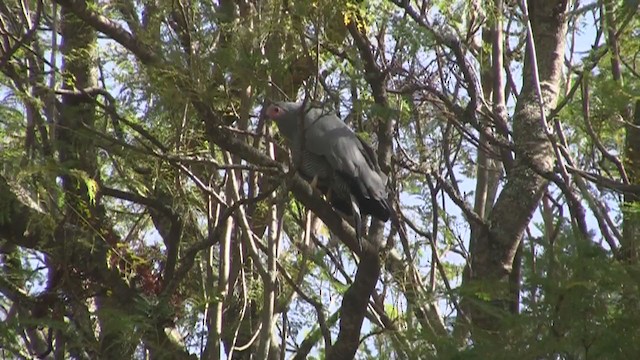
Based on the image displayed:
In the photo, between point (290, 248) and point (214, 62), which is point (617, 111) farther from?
point (290, 248)

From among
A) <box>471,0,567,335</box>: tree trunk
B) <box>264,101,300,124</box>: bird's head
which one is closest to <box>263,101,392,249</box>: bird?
<box>264,101,300,124</box>: bird's head

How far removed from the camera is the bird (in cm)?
608

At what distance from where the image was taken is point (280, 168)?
17.1 feet

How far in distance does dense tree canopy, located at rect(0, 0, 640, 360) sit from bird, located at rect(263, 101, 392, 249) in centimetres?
15

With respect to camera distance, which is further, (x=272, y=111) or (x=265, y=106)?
(x=265, y=106)

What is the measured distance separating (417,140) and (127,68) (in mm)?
2097

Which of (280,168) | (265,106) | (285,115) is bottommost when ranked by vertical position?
(280,168)

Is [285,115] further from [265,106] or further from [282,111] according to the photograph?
[265,106]

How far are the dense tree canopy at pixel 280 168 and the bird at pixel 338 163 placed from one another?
15 cm

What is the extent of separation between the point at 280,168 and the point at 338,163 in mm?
1051

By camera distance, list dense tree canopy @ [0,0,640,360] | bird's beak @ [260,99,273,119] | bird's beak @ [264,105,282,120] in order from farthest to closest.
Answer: bird's beak @ [260,99,273,119] → bird's beak @ [264,105,282,120] → dense tree canopy @ [0,0,640,360]

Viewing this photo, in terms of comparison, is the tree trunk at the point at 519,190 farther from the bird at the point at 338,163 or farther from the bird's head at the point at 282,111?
the bird's head at the point at 282,111

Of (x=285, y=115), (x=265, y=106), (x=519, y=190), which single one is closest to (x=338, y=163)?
(x=285, y=115)

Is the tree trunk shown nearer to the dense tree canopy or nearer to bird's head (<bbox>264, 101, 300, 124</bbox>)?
the dense tree canopy
